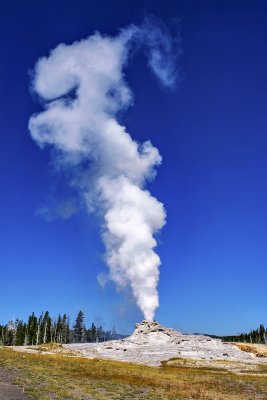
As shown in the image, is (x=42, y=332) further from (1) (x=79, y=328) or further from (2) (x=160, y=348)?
(2) (x=160, y=348)

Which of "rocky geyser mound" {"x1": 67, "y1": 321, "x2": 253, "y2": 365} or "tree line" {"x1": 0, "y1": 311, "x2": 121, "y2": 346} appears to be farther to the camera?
"tree line" {"x1": 0, "y1": 311, "x2": 121, "y2": 346}

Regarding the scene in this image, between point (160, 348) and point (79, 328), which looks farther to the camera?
point (79, 328)

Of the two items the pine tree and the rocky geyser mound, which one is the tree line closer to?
the pine tree

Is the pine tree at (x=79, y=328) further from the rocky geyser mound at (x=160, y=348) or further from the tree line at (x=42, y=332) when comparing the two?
the rocky geyser mound at (x=160, y=348)

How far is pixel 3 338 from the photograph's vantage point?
545 ft

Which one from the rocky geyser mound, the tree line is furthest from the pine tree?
the rocky geyser mound

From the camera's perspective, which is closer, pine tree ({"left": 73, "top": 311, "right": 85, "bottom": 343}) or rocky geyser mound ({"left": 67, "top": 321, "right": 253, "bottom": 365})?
rocky geyser mound ({"left": 67, "top": 321, "right": 253, "bottom": 365})

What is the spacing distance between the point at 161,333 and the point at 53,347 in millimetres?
38808

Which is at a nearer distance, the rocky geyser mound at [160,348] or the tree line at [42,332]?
the rocky geyser mound at [160,348]

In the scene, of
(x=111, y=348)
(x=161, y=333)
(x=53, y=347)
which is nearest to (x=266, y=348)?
(x=161, y=333)

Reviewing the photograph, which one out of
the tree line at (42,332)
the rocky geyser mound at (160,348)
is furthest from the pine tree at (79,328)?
the rocky geyser mound at (160,348)

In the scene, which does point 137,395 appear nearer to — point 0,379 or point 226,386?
point 0,379

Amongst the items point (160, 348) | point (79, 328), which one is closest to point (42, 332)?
point (79, 328)

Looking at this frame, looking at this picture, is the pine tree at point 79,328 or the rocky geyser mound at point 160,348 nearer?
the rocky geyser mound at point 160,348
